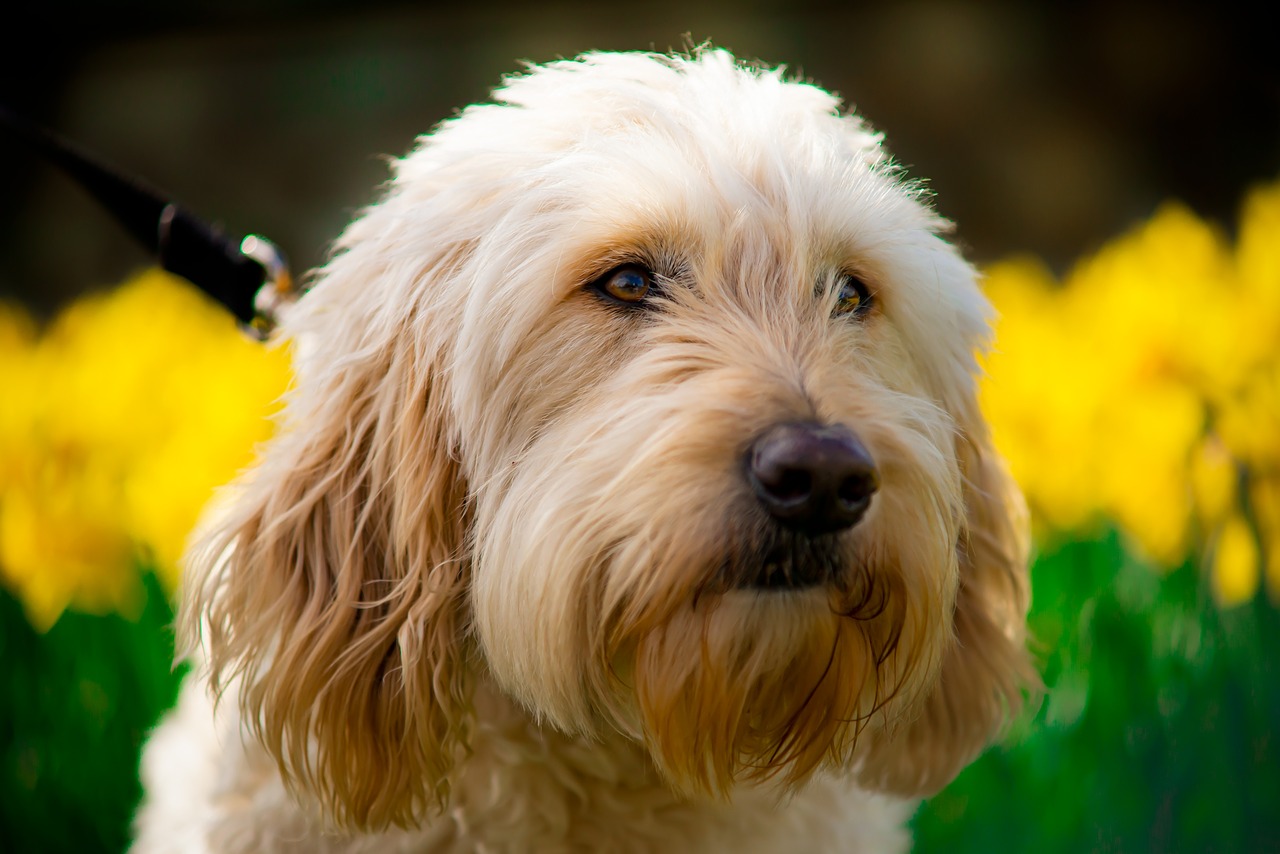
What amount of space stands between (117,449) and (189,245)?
1.16 meters

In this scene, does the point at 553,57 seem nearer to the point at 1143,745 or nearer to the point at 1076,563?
the point at 1076,563

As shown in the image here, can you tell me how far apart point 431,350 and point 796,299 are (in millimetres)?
549

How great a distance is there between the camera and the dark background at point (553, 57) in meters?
5.12

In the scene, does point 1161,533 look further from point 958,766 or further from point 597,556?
point 597,556

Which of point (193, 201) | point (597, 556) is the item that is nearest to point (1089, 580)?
point (597, 556)

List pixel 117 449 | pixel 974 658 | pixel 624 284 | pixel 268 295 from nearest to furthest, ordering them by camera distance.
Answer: pixel 624 284
pixel 974 658
pixel 268 295
pixel 117 449

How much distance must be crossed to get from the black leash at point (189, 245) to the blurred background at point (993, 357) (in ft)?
1.55

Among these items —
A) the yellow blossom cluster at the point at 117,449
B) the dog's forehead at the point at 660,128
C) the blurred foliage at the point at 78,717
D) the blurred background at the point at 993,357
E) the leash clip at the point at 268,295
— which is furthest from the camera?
the yellow blossom cluster at the point at 117,449

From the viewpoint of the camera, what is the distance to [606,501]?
132 centimetres

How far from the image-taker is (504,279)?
1.52 metres

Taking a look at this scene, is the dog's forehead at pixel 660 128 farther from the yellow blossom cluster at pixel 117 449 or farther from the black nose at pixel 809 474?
the yellow blossom cluster at pixel 117 449

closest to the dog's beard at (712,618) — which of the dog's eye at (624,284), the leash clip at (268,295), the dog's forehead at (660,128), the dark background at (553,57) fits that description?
the dog's eye at (624,284)

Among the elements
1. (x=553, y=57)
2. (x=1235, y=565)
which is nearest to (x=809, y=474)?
(x=1235, y=565)

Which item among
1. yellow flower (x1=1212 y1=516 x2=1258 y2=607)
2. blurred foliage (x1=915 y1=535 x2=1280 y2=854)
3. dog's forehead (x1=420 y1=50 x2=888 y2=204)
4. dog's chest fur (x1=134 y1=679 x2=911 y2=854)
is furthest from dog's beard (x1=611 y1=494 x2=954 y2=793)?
yellow flower (x1=1212 y1=516 x2=1258 y2=607)
